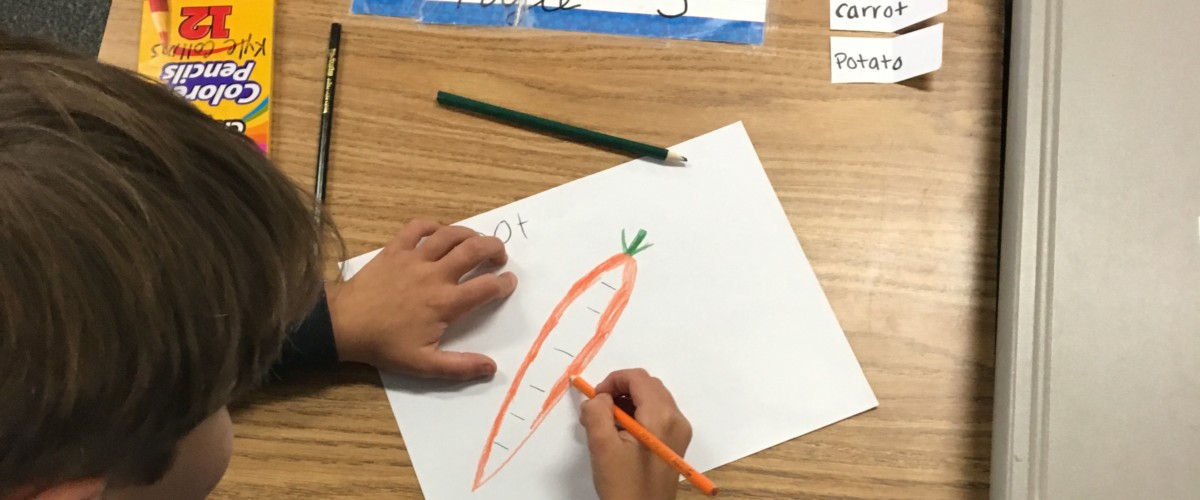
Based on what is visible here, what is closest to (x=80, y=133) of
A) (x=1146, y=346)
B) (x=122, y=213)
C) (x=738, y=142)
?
(x=122, y=213)

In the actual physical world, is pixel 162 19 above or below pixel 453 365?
above

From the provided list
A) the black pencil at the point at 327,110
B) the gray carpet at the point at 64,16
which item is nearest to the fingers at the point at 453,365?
the black pencil at the point at 327,110

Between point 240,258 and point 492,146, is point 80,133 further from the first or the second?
point 492,146

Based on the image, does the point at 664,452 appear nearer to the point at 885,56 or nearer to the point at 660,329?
the point at 660,329

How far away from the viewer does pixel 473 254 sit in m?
0.52

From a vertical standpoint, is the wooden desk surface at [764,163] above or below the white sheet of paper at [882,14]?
below

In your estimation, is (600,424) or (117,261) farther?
(600,424)

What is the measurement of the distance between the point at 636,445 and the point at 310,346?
0.20 meters

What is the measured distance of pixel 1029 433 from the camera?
1.40 feet

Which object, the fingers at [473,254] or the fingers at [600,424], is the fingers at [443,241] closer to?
the fingers at [473,254]

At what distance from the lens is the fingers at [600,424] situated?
0.47 meters

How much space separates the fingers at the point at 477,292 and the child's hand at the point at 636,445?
0.09 m

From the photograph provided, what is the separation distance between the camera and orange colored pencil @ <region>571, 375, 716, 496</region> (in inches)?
18.1

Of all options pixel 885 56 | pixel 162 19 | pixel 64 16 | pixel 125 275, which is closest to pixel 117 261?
pixel 125 275
